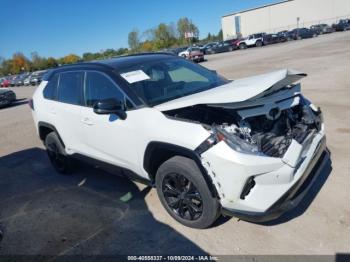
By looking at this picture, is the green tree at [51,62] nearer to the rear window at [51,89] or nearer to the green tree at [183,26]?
the green tree at [183,26]

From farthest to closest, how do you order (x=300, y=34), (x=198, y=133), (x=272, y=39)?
(x=300, y=34)
(x=272, y=39)
(x=198, y=133)

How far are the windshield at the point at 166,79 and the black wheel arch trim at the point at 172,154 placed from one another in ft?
1.69

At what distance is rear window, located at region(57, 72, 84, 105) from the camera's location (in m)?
4.42

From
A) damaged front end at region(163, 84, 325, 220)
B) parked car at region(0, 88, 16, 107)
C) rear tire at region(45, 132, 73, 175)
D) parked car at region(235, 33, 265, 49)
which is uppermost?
damaged front end at region(163, 84, 325, 220)

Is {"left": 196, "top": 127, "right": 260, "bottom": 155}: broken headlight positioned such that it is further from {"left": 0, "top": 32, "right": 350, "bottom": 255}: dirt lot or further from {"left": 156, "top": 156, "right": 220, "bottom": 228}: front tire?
{"left": 0, "top": 32, "right": 350, "bottom": 255}: dirt lot

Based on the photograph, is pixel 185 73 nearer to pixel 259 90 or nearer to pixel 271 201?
pixel 259 90

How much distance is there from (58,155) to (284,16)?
8418cm

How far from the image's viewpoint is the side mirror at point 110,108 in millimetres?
3482

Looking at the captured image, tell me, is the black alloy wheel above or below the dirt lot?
above

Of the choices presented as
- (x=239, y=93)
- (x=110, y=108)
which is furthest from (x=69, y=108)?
(x=239, y=93)

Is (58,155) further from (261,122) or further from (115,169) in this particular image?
(261,122)

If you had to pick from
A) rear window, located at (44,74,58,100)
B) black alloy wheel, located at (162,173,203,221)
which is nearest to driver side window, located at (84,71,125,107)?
rear window, located at (44,74,58,100)

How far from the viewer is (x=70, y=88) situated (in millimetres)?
4637

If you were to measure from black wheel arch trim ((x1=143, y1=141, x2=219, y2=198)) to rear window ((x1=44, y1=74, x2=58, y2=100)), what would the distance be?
7.59 feet
